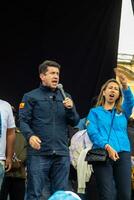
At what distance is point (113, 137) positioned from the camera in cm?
486

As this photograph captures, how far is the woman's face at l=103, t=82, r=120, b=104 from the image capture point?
5.00m

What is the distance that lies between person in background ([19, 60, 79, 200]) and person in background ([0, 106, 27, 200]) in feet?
2.85

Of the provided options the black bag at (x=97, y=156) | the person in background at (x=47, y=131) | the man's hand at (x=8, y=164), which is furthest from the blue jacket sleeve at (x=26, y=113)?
the black bag at (x=97, y=156)

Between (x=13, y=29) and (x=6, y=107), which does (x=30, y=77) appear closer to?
(x=13, y=29)

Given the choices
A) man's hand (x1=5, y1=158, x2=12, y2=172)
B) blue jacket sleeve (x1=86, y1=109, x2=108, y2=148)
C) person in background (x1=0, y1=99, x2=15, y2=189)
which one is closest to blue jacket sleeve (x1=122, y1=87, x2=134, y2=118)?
blue jacket sleeve (x1=86, y1=109, x2=108, y2=148)

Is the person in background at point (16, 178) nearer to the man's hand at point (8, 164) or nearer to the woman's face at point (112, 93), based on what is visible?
the man's hand at point (8, 164)

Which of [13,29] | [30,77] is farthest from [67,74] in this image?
[13,29]

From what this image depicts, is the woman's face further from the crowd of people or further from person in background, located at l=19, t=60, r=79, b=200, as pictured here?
person in background, located at l=19, t=60, r=79, b=200

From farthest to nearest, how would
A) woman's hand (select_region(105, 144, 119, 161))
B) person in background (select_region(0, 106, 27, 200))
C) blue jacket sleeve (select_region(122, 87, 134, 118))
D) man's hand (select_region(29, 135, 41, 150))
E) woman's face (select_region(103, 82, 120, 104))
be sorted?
person in background (select_region(0, 106, 27, 200)) → blue jacket sleeve (select_region(122, 87, 134, 118)) → woman's face (select_region(103, 82, 120, 104)) → woman's hand (select_region(105, 144, 119, 161)) → man's hand (select_region(29, 135, 41, 150))

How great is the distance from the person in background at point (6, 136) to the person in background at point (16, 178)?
372 mm

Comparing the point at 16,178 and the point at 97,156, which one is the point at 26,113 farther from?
the point at 16,178

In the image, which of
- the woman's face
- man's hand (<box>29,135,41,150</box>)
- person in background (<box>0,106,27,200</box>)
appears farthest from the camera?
person in background (<box>0,106,27,200</box>)

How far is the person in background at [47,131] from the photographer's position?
184 inches

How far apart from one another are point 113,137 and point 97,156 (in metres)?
0.27
